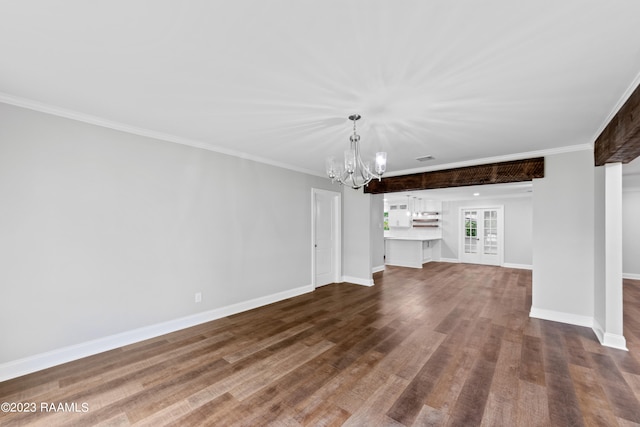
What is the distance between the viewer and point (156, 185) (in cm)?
328

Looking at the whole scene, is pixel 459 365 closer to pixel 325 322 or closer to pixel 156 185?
pixel 325 322

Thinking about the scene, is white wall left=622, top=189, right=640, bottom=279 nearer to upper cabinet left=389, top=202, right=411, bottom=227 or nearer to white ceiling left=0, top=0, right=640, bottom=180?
upper cabinet left=389, top=202, right=411, bottom=227

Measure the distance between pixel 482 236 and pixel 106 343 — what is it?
10.1m

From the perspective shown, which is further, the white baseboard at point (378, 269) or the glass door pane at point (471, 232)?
the glass door pane at point (471, 232)

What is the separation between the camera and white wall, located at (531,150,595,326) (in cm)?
362

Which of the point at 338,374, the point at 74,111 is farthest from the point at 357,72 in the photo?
the point at 74,111

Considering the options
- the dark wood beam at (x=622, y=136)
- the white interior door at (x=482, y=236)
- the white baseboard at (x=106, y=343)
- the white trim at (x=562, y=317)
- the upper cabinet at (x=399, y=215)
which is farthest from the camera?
the upper cabinet at (x=399, y=215)

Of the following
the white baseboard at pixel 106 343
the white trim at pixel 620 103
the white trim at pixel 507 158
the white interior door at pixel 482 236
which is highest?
the white trim at pixel 620 103

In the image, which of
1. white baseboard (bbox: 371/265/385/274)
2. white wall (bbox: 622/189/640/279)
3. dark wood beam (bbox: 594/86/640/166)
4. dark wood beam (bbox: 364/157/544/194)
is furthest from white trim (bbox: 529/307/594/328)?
white wall (bbox: 622/189/640/279)

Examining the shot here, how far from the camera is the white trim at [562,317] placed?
361 cm

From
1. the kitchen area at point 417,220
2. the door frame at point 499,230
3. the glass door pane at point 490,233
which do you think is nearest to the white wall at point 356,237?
the kitchen area at point 417,220

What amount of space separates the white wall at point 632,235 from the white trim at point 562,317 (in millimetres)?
5091

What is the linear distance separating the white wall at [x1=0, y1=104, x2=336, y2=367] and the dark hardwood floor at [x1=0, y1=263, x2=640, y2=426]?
16.1 inches

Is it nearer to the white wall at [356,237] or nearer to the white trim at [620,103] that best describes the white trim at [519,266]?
the white wall at [356,237]
